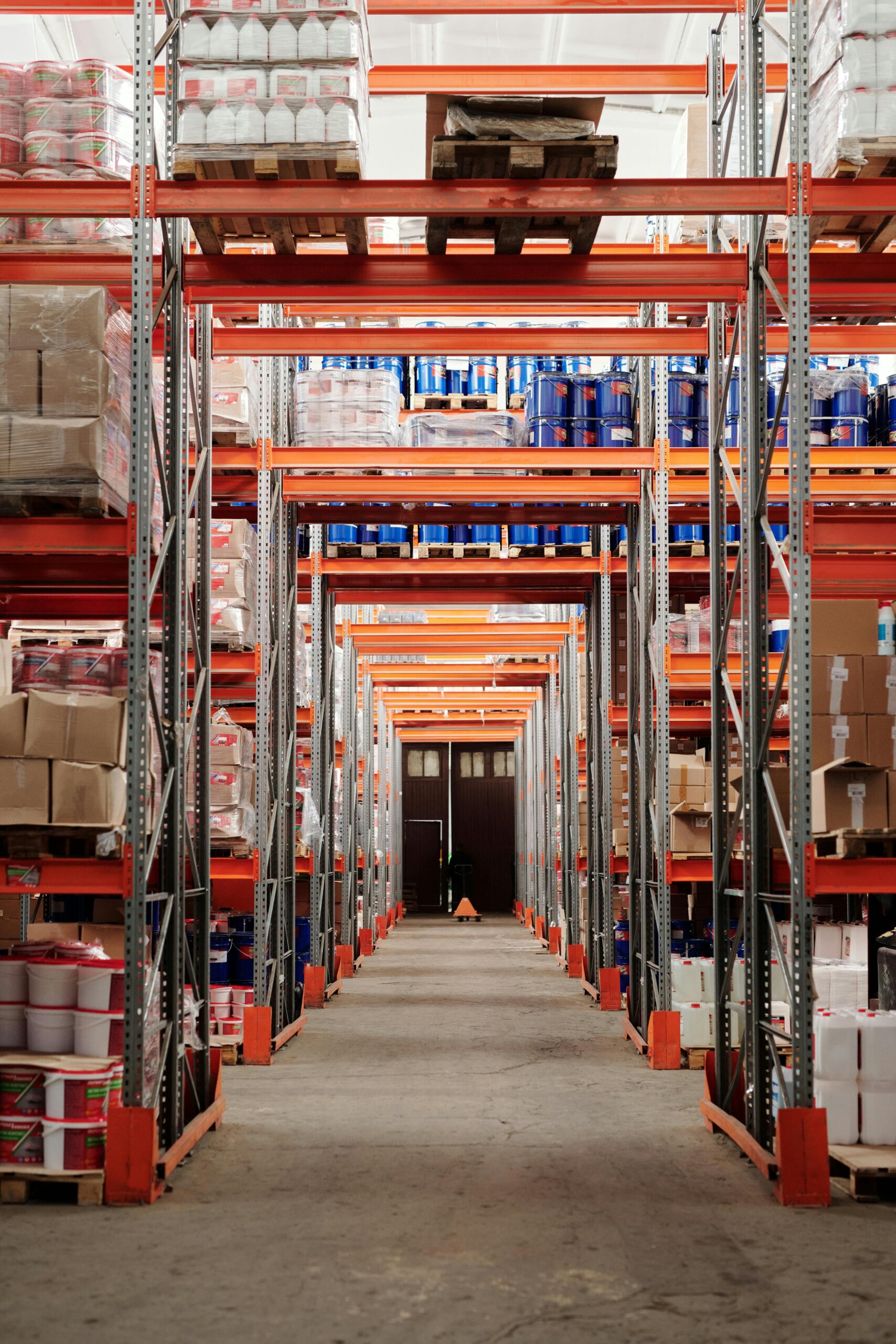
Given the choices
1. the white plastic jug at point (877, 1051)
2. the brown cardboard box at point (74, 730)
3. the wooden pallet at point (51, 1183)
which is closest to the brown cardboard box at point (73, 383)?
the brown cardboard box at point (74, 730)

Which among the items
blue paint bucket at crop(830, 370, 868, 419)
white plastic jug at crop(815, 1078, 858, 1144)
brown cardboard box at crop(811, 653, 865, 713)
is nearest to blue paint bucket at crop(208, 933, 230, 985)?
white plastic jug at crop(815, 1078, 858, 1144)

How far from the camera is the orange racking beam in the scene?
10273mm

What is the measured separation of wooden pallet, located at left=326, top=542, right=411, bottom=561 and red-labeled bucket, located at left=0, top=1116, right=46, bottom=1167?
8.11 m

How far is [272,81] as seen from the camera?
6352 millimetres

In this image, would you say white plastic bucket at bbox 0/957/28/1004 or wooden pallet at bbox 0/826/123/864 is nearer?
wooden pallet at bbox 0/826/123/864

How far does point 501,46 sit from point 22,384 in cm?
1355

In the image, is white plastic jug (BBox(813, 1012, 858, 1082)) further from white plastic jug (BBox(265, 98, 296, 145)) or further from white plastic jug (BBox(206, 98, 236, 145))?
white plastic jug (BBox(206, 98, 236, 145))

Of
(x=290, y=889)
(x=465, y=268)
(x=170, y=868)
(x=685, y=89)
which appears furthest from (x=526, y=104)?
(x=290, y=889)

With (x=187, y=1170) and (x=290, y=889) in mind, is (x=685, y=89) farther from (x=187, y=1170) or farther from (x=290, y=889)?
(x=187, y=1170)

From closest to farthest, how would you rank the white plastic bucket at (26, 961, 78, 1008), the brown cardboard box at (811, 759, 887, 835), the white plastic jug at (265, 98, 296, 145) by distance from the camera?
the white plastic jug at (265, 98, 296, 145), the brown cardboard box at (811, 759, 887, 835), the white plastic bucket at (26, 961, 78, 1008)

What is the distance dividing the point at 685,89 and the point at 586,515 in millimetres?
3631

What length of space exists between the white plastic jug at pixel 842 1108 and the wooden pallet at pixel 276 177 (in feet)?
15.6

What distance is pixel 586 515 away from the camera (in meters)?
12.5

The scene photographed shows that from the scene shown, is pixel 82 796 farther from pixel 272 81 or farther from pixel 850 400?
pixel 850 400
